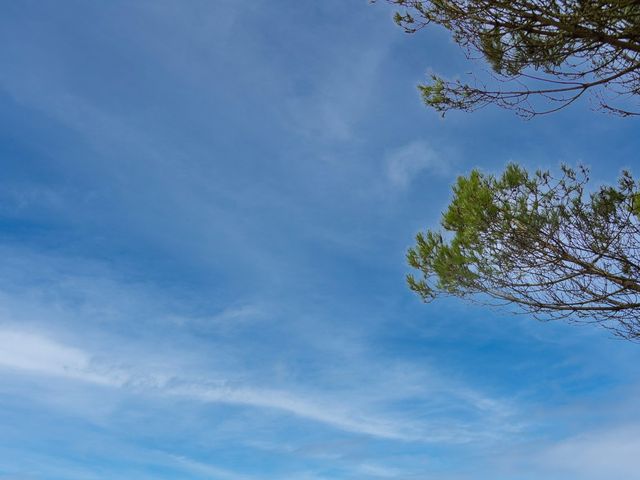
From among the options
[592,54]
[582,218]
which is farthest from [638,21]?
[582,218]

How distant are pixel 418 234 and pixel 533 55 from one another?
12.6ft

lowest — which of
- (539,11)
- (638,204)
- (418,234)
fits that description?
(638,204)

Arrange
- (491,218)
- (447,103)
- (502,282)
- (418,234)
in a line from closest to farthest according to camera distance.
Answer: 1. (447,103)
2. (491,218)
3. (502,282)
4. (418,234)

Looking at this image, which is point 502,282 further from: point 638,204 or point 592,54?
point 592,54

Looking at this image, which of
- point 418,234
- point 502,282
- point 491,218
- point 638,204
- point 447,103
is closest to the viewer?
point 638,204

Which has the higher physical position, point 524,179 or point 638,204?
point 524,179

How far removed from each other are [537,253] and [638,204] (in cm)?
261

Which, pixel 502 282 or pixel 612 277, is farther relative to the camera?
pixel 502 282

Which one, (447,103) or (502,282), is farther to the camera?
(502,282)

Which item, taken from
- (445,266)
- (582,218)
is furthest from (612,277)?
(445,266)

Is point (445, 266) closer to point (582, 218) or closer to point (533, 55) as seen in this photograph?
point (582, 218)

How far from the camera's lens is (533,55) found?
8219 mm

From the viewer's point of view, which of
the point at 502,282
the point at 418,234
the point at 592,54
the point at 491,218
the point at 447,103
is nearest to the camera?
the point at 592,54

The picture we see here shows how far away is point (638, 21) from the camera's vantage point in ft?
24.4
